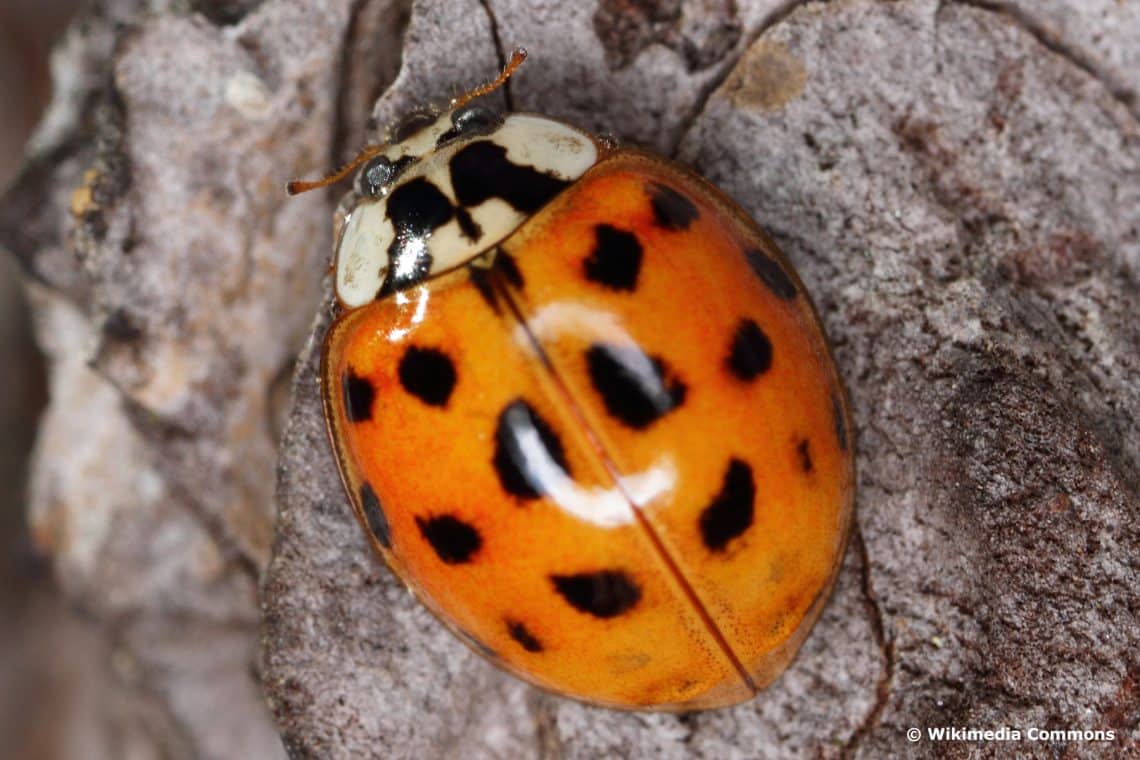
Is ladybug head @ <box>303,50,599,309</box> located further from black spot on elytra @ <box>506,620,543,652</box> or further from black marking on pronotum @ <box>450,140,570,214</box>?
black spot on elytra @ <box>506,620,543,652</box>


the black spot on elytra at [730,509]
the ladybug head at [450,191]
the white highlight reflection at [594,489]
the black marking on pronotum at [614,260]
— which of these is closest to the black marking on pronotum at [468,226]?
the ladybug head at [450,191]

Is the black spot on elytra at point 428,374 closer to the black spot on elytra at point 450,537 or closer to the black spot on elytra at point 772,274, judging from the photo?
the black spot on elytra at point 450,537

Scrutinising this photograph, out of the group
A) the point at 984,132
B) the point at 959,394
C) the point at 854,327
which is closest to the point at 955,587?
the point at 959,394

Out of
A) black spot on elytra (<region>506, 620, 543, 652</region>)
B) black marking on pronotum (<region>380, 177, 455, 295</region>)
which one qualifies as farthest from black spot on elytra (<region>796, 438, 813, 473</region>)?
black marking on pronotum (<region>380, 177, 455, 295</region>)

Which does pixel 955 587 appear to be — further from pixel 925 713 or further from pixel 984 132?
pixel 984 132

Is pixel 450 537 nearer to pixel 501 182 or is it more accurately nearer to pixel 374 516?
pixel 374 516

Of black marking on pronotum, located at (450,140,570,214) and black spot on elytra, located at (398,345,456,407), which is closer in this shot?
black spot on elytra, located at (398,345,456,407)
